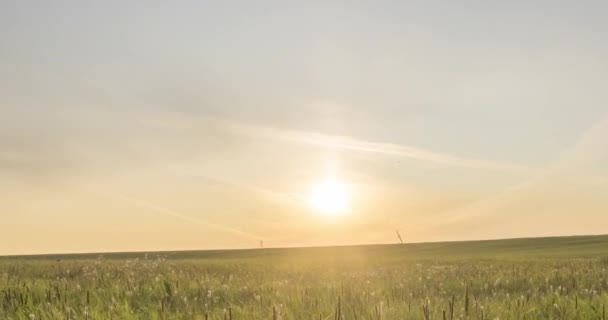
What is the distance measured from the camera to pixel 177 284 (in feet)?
26.2

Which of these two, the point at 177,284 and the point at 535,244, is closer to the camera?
the point at 177,284

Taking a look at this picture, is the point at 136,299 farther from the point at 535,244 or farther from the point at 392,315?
the point at 535,244

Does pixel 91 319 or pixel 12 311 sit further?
pixel 12 311

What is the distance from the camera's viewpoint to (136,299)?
6.90 m

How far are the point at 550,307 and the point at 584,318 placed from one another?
521 mm

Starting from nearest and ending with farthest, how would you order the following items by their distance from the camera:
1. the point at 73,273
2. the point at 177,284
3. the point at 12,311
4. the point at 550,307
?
the point at 550,307
the point at 12,311
the point at 177,284
the point at 73,273

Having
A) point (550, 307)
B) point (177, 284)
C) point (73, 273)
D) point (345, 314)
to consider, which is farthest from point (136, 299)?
point (73, 273)

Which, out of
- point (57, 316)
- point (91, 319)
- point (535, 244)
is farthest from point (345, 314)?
point (535, 244)

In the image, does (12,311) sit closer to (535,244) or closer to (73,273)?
(73,273)

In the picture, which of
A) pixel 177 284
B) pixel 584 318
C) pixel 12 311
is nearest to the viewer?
pixel 584 318

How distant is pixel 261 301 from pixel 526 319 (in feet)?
8.33

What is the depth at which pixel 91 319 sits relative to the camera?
453 centimetres

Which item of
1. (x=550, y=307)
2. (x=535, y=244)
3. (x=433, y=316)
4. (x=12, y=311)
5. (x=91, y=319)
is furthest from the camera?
(x=535, y=244)

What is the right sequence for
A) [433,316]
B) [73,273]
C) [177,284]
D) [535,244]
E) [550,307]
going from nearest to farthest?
[433,316] < [550,307] < [177,284] < [73,273] < [535,244]
